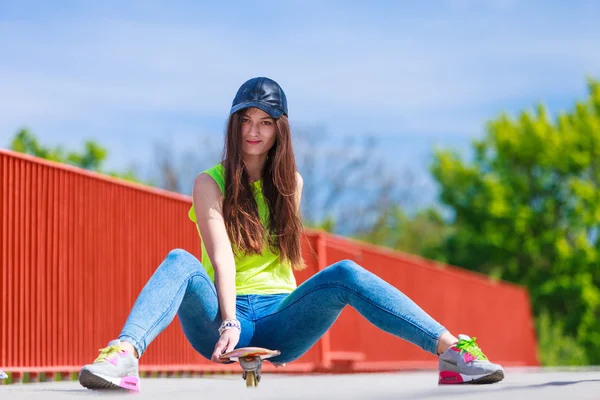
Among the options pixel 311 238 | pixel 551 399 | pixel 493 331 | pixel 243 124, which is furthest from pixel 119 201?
pixel 493 331

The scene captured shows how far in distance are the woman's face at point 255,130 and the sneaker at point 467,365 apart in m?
1.12

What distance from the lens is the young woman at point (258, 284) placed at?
371cm

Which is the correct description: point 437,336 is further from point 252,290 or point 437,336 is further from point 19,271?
point 19,271

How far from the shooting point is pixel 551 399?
327cm

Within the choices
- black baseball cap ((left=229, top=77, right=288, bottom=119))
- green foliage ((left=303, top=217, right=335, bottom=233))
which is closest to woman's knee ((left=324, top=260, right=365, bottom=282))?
black baseball cap ((left=229, top=77, right=288, bottom=119))

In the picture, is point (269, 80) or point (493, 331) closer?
point (269, 80)

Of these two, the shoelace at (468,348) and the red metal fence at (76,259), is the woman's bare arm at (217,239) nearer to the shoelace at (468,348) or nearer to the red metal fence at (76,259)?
the shoelace at (468,348)

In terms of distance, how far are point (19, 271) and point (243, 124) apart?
419cm

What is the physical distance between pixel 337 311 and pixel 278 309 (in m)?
0.23

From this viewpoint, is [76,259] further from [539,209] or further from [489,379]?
[539,209]

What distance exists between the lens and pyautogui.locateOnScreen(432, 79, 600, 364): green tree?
3275 centimetres

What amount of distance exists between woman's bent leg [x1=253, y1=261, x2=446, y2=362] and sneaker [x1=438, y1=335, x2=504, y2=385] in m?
0.08

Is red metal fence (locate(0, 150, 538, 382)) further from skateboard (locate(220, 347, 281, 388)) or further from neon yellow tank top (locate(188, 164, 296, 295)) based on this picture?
skateboard (locate(220, 347, 281, 388))

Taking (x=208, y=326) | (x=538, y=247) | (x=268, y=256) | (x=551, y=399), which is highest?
(x=538, y=247)
